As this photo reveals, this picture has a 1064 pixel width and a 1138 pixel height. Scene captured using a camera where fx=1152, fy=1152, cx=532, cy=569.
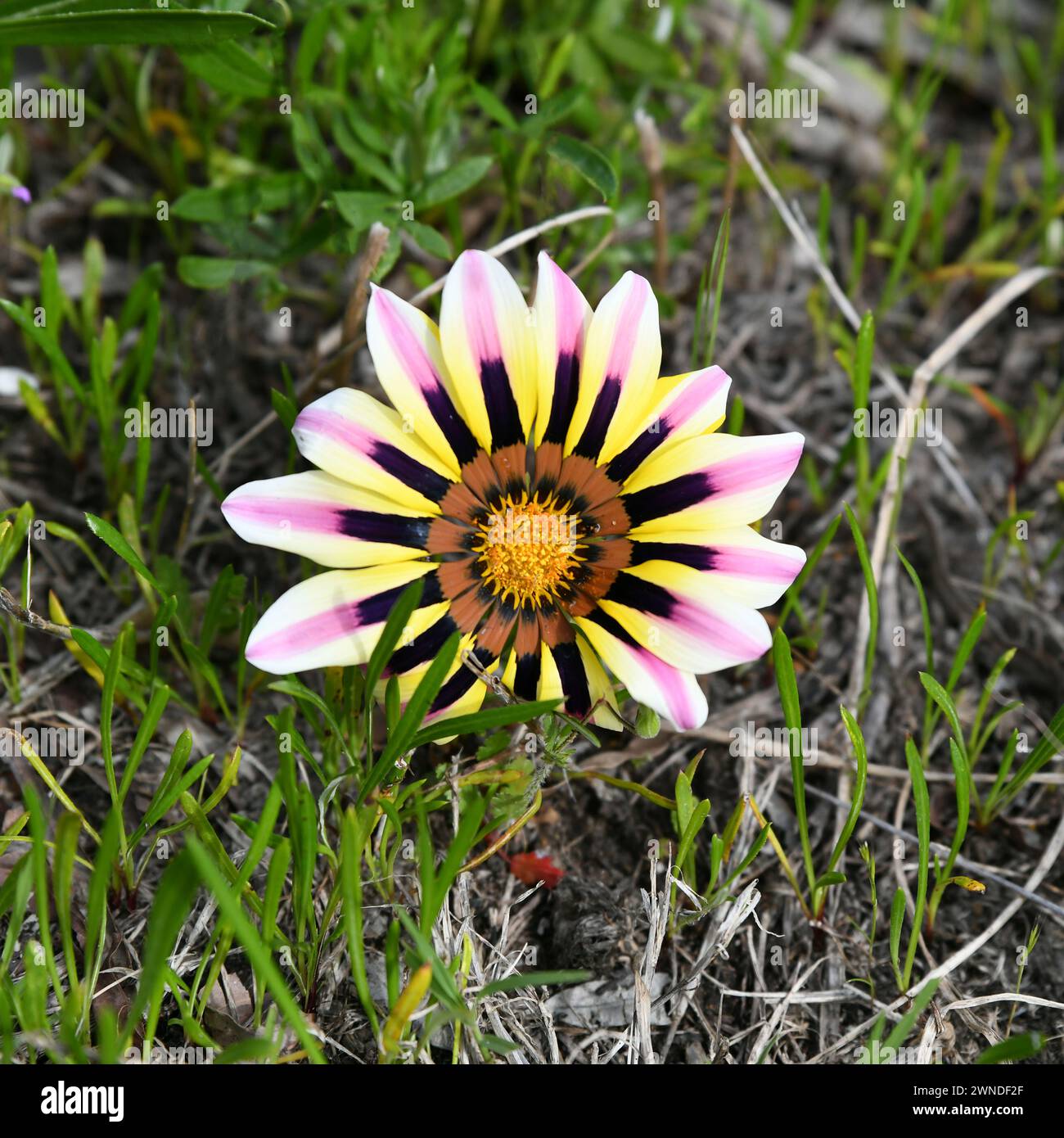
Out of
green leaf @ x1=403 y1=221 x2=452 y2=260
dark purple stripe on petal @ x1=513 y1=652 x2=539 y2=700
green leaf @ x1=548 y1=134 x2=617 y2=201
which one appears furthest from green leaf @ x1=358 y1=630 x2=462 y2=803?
green leaf @ x1=548 y1=134 x2=617 y2=201

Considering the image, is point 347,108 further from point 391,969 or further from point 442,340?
point 391,969

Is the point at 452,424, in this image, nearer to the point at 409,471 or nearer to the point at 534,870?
the point at 409,471

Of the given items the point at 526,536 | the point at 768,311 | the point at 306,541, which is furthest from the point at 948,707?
the point at 768,311

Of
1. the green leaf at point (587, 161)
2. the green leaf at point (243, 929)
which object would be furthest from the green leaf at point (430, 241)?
the green leaf at point (243, 929)

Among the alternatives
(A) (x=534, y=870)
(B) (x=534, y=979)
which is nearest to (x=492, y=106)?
(A) (x=534, y=870)

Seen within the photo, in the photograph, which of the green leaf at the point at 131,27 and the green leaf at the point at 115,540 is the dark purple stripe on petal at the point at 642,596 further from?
the green leaf at the point at 131,27
